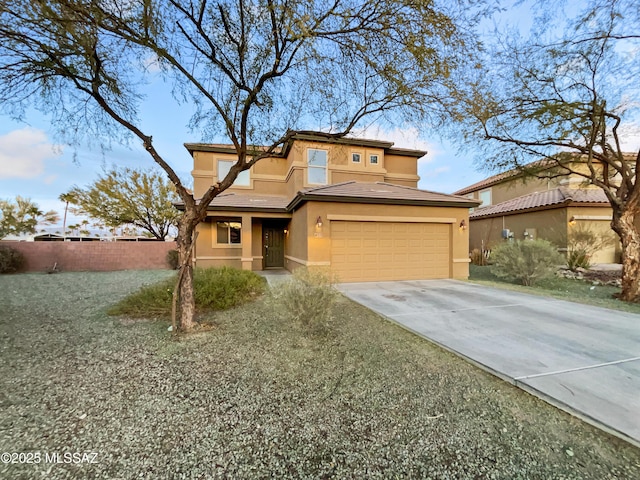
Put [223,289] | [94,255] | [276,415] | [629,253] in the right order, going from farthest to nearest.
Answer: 1. [94,255]
2. [629,253]
3. [223,289]
4. [276,415]

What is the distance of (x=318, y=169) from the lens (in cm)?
1334

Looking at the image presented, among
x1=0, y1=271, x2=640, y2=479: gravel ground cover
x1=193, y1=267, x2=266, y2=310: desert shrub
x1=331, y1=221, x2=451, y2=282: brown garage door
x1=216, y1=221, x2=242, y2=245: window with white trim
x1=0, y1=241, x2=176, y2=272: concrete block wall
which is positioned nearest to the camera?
x1=0, y1=271, x2=640, y2=479: gravel ground cover

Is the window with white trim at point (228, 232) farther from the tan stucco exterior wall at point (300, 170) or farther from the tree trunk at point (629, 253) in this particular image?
the tree trunk at point (629, 253)

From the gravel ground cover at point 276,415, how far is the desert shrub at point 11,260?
13.3 meters

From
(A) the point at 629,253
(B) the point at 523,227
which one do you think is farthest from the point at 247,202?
(B) the point at 523,227

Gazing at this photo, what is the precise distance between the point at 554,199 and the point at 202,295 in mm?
17975

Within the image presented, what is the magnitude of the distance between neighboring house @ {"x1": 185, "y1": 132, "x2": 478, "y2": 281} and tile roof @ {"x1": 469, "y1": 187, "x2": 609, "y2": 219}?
7.30 meters

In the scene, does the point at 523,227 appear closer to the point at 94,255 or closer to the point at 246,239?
the point at 246,239

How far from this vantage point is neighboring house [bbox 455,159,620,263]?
13.8m

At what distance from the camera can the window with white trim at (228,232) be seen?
1331 centimetres

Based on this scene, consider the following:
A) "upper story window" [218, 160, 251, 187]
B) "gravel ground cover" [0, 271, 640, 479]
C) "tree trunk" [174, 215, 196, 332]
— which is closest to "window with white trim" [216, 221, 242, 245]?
"upper story window" [218, 160, 251, 187]

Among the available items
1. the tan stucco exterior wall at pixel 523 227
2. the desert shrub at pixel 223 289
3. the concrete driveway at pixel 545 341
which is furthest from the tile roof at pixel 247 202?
the tan stucco exterior wall at pixel 523 227

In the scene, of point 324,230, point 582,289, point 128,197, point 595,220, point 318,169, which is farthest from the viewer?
point 128,197

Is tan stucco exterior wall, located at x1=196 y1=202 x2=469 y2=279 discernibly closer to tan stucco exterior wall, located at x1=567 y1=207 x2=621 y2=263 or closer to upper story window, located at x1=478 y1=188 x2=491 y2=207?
tan stucco exterior wall, located at x1=567 y1=207 x2=621 y2=263
